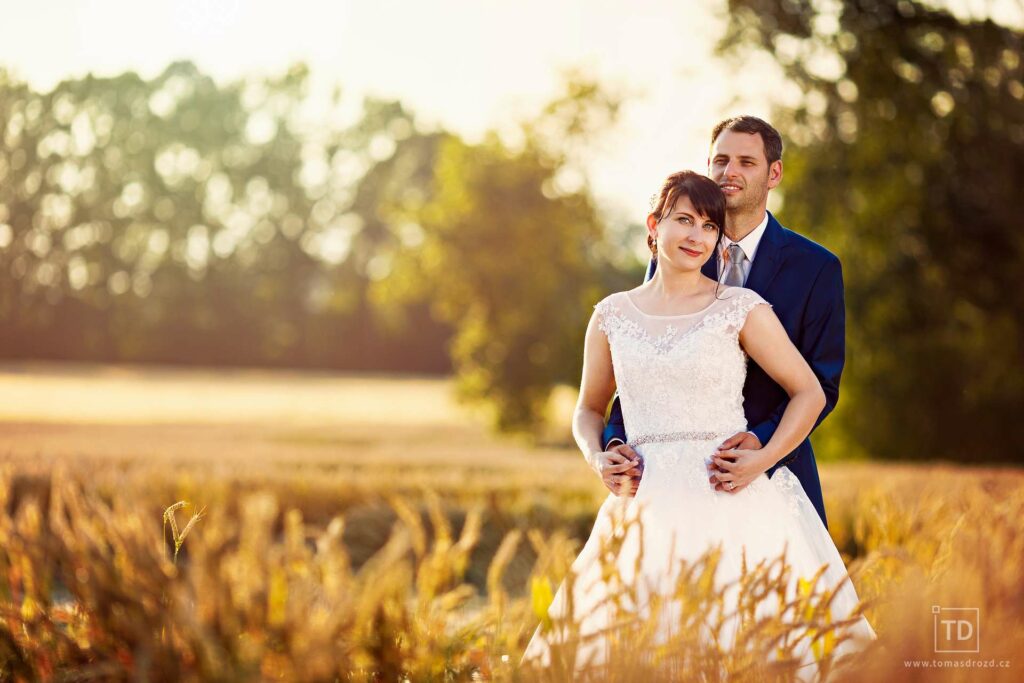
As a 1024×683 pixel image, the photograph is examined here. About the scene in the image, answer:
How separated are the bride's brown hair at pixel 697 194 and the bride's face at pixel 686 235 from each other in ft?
0.05

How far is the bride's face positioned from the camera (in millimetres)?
3268

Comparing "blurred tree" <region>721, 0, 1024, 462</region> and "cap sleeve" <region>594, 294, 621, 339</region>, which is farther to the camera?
"blurred tree" <region>721, 0, 1024, 462</region>

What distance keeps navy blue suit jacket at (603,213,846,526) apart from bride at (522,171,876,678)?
0.14 metres

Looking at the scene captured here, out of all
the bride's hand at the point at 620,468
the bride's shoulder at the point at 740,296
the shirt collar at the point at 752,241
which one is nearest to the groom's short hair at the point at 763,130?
the shirt collar at the point at 752,241

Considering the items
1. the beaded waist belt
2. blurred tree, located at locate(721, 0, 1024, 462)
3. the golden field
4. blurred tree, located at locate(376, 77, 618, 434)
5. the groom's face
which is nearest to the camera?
the golden field

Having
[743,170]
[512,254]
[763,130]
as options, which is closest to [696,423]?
[743,170]

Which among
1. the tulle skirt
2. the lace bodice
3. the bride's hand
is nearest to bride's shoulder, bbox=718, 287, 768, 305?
the lace bodice

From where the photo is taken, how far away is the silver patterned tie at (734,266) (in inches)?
143

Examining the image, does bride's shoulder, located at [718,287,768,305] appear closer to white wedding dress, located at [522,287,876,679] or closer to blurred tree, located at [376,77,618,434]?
white wedding dress, located at [522,287,876,679]

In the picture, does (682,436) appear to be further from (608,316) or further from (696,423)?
(608,316)

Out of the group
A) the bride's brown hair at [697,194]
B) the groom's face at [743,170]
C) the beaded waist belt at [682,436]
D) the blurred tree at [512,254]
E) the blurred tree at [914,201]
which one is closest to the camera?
the bride's brown hair at [697,194]

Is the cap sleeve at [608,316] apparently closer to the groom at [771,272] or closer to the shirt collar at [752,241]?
the groom at [771,272]

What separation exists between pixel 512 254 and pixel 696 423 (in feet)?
84.2

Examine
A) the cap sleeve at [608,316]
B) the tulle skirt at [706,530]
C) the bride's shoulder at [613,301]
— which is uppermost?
the bride's shoulder at [613,301]
